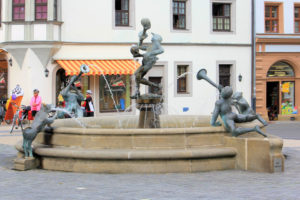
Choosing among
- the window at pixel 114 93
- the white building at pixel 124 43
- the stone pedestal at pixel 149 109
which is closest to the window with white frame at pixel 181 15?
the white building at pixel 124 43

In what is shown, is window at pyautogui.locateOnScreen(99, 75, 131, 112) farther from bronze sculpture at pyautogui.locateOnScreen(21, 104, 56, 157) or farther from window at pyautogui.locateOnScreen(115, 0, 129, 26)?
bronze sculpture at pyautogui.locateOnScreen(21, 104, 56, 157)

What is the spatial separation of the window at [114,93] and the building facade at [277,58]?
6.84 metres

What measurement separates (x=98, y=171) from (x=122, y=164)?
0.44m

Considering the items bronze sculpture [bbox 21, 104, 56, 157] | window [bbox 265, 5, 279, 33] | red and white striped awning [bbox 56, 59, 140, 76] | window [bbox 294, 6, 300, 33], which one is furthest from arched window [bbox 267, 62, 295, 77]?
bronze sculpture [bbox 21, 104, 56, 157]

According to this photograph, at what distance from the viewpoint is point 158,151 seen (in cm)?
863

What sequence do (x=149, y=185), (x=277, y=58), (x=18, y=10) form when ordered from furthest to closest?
(x=277, y=58) → (x=18, y=10) → (x=149, y=185)

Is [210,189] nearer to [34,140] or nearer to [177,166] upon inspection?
[177,166]

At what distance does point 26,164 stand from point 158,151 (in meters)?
2.41

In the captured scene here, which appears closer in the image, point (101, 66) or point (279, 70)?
point (101, 66)

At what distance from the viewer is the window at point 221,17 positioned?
27203 mm

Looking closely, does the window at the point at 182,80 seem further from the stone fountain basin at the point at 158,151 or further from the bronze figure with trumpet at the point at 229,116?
the stone fountain basin at the point at 158,151

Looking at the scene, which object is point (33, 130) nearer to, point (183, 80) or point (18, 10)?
point (18, 10)

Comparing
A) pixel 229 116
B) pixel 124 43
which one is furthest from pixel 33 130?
pixel 124 43

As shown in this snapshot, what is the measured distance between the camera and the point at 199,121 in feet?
43.9
